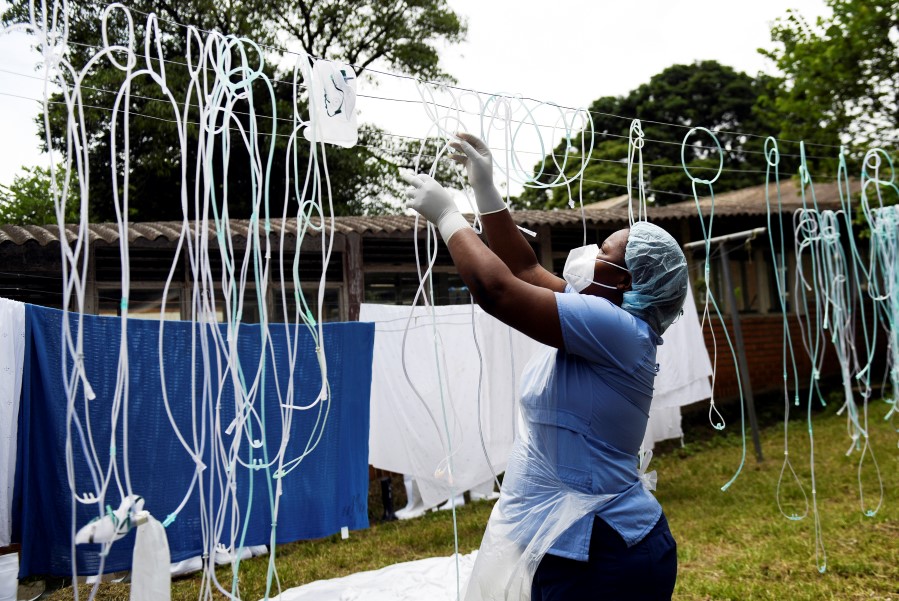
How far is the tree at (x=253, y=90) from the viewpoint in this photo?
966 centimetres

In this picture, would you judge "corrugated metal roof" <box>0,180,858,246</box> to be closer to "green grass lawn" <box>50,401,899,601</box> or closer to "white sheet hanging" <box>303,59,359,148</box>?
"white sheet hanging" <box>303,59,359,148</box>

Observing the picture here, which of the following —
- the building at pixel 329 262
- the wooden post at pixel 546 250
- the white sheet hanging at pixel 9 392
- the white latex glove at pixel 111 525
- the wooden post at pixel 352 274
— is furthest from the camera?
the wooden post at pixel 546 250

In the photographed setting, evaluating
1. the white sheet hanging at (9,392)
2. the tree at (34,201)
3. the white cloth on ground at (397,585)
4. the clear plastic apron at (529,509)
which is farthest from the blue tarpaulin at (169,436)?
the tree at (34,201)

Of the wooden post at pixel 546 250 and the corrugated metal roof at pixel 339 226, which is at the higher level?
the corrugated metal roof at pixel 339 226

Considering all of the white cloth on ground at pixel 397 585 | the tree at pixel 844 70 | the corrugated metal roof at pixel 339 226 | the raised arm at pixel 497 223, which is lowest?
the white cloth on ground at pixel 397 585

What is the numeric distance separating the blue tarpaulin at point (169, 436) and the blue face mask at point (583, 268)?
1.13 m

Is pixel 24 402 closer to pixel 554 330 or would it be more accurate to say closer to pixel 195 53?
pixel 554 330

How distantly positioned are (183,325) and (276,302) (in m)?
3.50

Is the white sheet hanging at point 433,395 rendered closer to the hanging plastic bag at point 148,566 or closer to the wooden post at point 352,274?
the wooden post at point 352,274

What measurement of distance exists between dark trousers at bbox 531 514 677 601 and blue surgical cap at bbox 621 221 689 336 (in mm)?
542

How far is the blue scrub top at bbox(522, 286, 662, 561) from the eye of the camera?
1.72 meters

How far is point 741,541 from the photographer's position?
463cm

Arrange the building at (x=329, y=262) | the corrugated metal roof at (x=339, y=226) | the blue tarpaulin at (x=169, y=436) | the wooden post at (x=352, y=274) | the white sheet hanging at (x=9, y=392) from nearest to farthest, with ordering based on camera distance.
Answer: the white sheet hanging at (x=9, y=392)
the blue tarpaulin at (x=169, y=436)
the corrugated metal roof at (x=339, y=226)
the building at (x=329, y=262)
the wooden post at (x=352, y=274)

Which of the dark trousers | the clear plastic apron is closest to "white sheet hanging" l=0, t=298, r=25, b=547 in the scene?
the clear plastic apron
